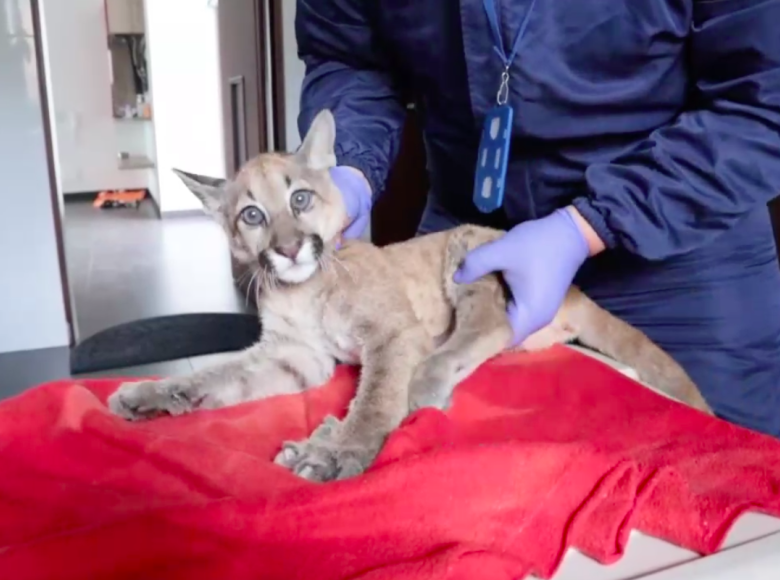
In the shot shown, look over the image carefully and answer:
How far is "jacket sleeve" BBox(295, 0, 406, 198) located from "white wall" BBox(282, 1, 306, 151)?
4.64 ft

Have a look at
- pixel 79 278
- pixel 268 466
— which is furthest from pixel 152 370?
pixel 79 278

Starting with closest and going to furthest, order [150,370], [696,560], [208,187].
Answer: [696,560] < [208,187] < [150,370]

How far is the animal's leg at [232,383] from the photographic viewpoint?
0.82 m

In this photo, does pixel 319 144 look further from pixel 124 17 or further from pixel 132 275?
pixel 124 17

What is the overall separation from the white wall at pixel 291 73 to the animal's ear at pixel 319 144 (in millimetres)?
1583

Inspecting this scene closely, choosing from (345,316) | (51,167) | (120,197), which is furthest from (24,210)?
(120,197)

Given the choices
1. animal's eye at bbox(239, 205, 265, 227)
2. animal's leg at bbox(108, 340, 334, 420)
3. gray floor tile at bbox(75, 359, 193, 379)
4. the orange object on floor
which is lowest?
the orange object on floor

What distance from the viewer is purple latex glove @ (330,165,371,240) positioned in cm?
104

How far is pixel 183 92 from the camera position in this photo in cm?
492

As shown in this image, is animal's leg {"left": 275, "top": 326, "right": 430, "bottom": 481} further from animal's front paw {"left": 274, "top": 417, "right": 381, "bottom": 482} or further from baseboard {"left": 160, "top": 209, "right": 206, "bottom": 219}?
baseboard {"left": 160, "top": 209, "right": 206, "bottom": 219}

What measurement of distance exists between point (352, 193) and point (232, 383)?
1.03ft

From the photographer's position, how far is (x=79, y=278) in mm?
3756

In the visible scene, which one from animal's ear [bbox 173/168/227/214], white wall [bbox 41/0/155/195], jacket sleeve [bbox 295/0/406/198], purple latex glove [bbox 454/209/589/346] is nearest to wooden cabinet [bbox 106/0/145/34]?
white wall [bbox 41/0/155/195]

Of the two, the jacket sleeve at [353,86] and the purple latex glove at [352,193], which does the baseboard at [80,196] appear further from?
the purple latex glove at [352,193]
